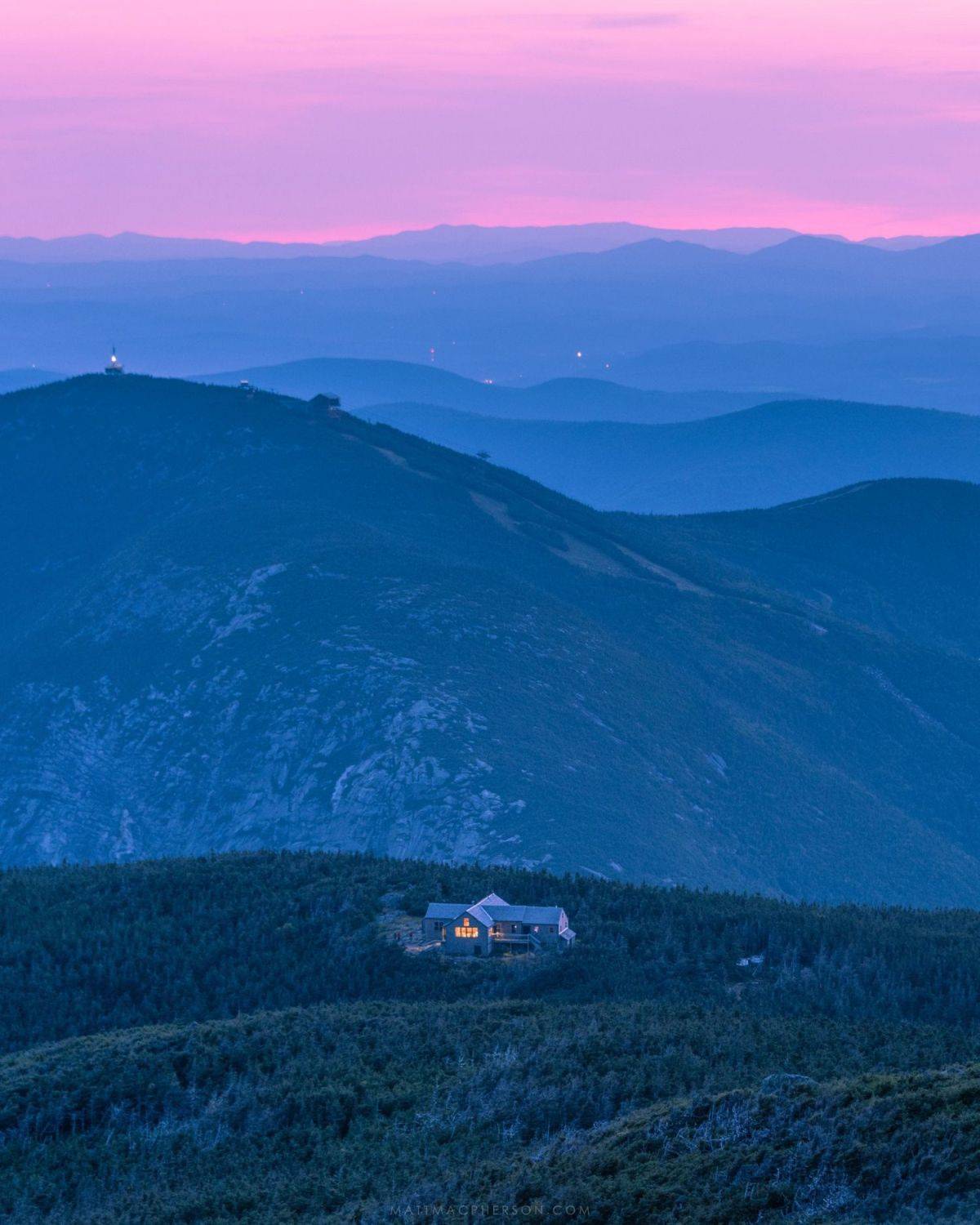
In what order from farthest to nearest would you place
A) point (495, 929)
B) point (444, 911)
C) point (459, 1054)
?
point (444, 911), point (495, 929), point (459, 1054)

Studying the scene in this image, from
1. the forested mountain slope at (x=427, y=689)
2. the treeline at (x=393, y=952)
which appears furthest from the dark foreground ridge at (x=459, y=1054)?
the forested mountain slope at (x=427, y=689)

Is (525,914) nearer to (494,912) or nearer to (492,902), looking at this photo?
(494,912)

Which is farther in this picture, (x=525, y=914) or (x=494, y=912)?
(x=494, y=912)

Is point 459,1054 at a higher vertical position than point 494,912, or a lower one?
higher

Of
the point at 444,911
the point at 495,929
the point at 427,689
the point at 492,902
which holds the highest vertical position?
the point at 492,902

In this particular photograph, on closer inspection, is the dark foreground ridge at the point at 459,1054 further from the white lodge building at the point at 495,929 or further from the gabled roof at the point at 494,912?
the gabled roof at the point at 494,912

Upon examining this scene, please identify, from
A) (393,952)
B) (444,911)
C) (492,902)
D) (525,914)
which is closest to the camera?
(393,952)

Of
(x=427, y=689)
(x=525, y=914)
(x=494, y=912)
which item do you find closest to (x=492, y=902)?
(x=494, y=912)
